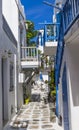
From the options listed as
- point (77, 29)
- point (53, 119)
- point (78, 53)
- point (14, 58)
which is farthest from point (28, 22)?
point (77, 29)

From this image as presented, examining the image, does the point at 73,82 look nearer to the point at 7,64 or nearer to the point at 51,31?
the point at 51,31

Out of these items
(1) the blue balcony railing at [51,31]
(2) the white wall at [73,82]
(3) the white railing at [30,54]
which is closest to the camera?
(2) the white wall at [73,82]

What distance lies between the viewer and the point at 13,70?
1570 centimetres

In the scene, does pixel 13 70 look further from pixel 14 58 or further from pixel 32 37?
pixel 32 37

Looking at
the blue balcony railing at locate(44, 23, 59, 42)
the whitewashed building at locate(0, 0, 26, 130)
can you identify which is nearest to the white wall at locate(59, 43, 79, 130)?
the blue balcony railing at locate(44, 23, 59, 42)

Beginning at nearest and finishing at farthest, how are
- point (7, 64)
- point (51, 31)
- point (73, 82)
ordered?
point (73, 82) < point (51, 31) < point (7, 64)

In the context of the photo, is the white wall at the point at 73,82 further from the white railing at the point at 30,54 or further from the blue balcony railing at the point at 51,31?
the white railing at the point at 30,54

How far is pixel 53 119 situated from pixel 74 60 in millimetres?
5576

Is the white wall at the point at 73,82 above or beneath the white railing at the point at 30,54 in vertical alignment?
beneath

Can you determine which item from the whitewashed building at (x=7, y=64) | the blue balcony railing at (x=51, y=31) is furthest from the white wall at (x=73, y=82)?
the whitewashed building at (x=7, y=64)

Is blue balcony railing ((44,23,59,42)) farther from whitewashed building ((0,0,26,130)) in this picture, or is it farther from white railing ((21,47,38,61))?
white railing ((21,47,38,61))

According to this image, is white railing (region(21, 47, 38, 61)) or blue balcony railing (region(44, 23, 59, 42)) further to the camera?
white railing (region(21, 47, 38, 61))

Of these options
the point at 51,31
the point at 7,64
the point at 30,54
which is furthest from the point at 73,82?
the point at 30,54

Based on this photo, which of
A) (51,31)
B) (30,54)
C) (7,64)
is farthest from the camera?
(30,54)
